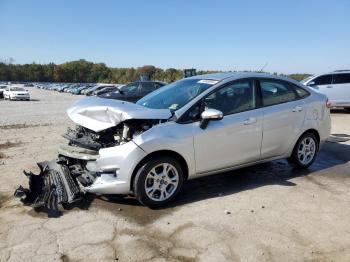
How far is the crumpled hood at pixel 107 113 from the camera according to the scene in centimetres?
474

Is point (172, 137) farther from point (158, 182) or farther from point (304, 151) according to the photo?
point (304, 151)

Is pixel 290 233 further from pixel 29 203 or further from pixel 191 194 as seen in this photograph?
pixel 29 203

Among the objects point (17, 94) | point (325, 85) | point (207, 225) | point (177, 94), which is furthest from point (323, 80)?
point (17, 94)

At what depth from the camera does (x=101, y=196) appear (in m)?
5.24

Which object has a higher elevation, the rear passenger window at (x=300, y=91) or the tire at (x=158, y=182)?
the rear passenger window at (x=300, y=91)

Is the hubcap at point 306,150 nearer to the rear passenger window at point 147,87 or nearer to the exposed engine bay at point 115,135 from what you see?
the exposed engine bay at point 115,135

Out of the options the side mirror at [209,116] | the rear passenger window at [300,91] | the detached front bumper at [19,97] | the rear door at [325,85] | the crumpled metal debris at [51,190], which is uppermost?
the rear passenger window at [300,91]

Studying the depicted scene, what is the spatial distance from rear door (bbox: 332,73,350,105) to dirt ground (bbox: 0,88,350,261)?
10.5 metres

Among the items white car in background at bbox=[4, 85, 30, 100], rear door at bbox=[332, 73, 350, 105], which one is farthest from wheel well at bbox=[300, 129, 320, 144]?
white car in background at bbox=[4, 85, 30, 100]

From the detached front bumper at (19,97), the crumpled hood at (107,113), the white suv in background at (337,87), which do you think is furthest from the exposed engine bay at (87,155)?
the detached front bumper at (19,97)

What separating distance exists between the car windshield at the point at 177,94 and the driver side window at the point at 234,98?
0.19 m

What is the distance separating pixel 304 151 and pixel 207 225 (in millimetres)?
2922

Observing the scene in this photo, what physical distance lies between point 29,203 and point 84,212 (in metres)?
0.77

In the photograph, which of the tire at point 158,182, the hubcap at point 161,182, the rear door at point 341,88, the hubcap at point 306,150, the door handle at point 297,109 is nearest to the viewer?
the tire at point 158,182
